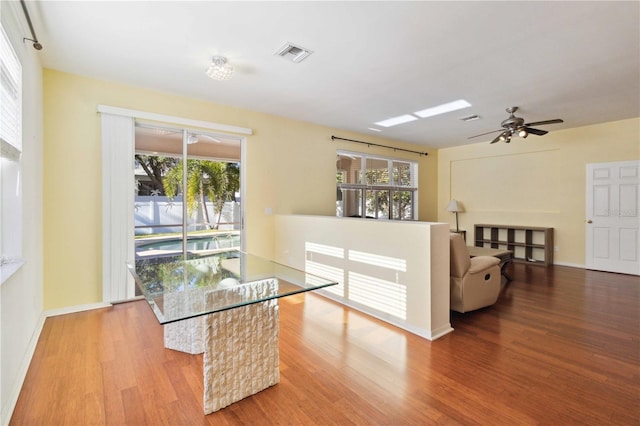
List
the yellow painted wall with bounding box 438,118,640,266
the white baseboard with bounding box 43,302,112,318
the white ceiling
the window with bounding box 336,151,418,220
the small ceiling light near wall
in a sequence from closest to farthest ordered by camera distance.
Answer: the white ceiling < the small ceiling light near wall < the white baseboard with bounding box 43,302,112,318 < the yellow painted wall with bounding box 438,118,640,266 < the window with bounding box 336,151,418,220

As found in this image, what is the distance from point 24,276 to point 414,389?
118 inches


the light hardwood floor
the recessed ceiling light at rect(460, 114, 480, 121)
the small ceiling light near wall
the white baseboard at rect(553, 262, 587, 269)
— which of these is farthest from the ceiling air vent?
the white baseboard at rect(553, 262, 587, 269)

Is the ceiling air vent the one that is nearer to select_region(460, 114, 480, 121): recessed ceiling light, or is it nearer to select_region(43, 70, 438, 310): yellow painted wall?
select_region(43, 70, 438, 310): yellow painted wall

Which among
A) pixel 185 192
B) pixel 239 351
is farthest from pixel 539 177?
pixel 239 351

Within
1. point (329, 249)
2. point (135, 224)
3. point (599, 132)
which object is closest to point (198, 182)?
point (135, 224)

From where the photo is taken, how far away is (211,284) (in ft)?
7.16

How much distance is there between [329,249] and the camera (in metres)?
3.93

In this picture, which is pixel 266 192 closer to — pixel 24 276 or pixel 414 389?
pixel 24 276

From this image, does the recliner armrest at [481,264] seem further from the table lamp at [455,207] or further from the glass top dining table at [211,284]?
the table lamp at [455,207]

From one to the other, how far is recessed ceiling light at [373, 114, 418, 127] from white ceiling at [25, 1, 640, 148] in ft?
1.95

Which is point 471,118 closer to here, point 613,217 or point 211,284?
point 613,217

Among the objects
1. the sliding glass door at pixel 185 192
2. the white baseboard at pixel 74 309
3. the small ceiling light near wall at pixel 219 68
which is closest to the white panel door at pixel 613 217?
the sliding glass door at pixel 185 192

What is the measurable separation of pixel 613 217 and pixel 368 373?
5914mm

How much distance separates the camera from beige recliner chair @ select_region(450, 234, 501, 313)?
3.14 meters
